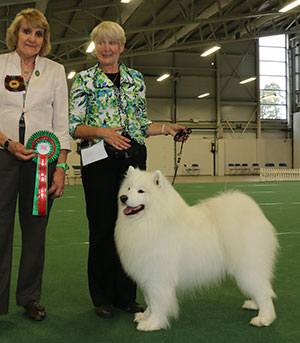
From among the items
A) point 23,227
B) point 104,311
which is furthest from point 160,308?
point 23,227

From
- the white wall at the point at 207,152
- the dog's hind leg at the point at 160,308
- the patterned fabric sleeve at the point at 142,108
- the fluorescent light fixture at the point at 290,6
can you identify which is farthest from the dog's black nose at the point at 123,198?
the white wall at the point at 207,152

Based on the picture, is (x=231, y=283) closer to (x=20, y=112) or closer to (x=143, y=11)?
(x=20, y=112)

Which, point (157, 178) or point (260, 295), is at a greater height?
point (157, 178)

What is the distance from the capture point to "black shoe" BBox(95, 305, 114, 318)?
2.66 metres

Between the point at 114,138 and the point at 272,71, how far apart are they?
73.0 ft

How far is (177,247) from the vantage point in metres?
2.47

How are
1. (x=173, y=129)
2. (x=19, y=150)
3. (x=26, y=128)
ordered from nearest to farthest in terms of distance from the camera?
(x=19, y=150)
(x=26, y=128)
(x=173, y=129)

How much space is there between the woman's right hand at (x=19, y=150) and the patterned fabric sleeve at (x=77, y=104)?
0.43 meters

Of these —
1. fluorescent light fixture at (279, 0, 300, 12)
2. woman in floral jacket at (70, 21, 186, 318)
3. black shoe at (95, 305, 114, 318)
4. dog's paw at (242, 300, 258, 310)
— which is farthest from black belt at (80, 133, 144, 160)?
fluorescent light fixture at (279, 0, 300, 12)

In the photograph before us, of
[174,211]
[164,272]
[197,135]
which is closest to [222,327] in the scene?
[164,272]

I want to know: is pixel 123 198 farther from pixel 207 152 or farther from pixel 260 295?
A: pixel 207 152

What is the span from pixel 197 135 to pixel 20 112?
20343 mm

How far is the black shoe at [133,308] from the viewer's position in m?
2.77

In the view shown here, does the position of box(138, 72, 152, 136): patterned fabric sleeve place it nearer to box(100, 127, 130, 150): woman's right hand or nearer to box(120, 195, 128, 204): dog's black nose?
box(100, 127, 130, 150): woman's right hand
